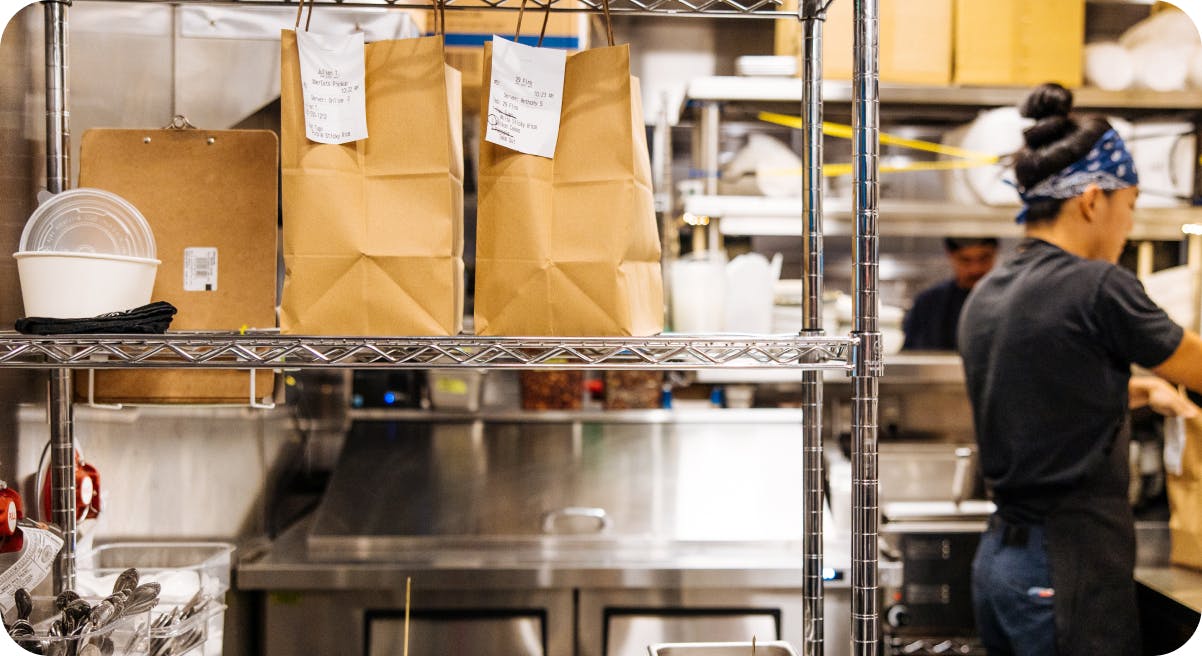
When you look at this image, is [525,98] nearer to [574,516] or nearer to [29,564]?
[29,564]

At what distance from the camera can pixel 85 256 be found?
108 centimetres

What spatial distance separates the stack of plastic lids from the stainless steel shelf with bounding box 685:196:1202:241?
1.56 meters

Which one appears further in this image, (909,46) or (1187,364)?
(909,46)

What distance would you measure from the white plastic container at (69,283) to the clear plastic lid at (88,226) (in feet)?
0.16

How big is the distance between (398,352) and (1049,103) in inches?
70.6

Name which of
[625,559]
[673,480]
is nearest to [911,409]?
[673,480]

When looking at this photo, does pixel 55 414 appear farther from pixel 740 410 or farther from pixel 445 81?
pixel 740 410

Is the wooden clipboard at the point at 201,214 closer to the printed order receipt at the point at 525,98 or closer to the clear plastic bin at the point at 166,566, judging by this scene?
the clear plastic bin at the point at 166,566

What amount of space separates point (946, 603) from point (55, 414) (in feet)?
6.86

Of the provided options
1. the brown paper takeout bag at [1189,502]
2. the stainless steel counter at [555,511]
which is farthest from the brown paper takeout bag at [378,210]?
the brown paper takeout bag at [1189,502]

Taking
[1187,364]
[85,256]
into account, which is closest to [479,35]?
[85,256]

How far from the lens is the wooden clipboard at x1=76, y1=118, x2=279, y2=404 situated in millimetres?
1268

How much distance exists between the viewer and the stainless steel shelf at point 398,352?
3.23 ft

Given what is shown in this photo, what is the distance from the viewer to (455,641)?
2004 millimetres
